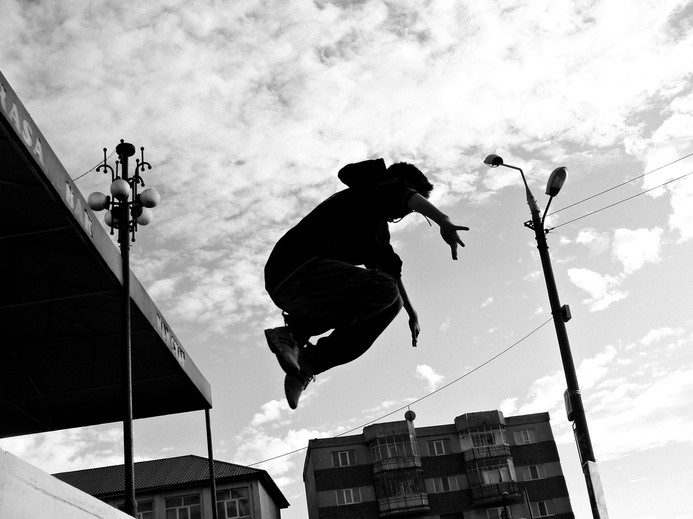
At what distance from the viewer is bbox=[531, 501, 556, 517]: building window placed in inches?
2261

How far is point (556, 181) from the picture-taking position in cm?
1164

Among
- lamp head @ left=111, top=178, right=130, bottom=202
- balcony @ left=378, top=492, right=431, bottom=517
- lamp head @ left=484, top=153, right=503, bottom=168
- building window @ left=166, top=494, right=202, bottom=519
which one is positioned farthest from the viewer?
balcony @ left=378, top=492, right=431, bottom=517

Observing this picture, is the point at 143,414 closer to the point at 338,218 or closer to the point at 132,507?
the point at 132,507

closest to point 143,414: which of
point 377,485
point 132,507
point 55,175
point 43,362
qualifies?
point 43,362

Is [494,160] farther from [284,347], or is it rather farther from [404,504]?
[404,504]

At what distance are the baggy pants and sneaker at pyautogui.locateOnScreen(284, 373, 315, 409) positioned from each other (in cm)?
5

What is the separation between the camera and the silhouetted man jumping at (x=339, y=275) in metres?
2.93

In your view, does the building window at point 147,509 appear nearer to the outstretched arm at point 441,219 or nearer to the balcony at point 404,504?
the balcony at point 404,504

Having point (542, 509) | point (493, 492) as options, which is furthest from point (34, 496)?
point (542, 509)

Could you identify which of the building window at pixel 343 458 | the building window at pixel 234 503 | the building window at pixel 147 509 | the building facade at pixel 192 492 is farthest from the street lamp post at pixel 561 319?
the building window at pixel 343 458

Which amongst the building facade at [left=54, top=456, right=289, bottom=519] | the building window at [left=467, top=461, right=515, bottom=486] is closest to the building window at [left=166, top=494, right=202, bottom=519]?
the building facade at [left=54, top=456, right=289, bottom=519]

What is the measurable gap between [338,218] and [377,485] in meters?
57.4

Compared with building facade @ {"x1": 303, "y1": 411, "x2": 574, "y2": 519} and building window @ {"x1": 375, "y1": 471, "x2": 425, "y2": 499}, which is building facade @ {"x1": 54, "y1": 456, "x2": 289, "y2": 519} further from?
building window @ {"x1": 375, "y1": 471, "x2": 425, "y2": 499}

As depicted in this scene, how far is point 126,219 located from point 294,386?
801cm
